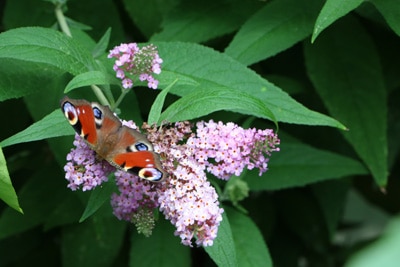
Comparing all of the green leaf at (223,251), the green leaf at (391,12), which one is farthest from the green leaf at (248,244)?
the green leaf at (391,12)

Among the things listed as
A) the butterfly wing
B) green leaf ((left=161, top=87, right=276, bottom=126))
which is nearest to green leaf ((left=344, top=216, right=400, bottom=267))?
the butterfly wing

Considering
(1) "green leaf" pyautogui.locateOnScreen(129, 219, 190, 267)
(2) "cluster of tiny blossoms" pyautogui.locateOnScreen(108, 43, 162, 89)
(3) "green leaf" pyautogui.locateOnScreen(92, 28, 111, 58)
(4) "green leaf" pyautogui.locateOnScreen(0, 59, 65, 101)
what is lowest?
(1) "green leaf" pyautogui.locateOnScreen(129, 219, 190, 267)

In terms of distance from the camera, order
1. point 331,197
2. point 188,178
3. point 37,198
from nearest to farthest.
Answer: point 188,178
point 37,198
point 331,197

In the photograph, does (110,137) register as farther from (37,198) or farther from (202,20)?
(37,198)

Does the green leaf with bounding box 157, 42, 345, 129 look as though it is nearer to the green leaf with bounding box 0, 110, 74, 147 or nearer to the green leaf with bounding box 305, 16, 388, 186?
the green leaf with bounding box 0, 110, 74, 147

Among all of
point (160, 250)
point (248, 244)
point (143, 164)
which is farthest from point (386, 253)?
point (160, 250)

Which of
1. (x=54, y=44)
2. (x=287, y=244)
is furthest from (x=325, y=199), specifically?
(x=54, y=44)

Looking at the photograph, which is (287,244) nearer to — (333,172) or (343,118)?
(333,172)
